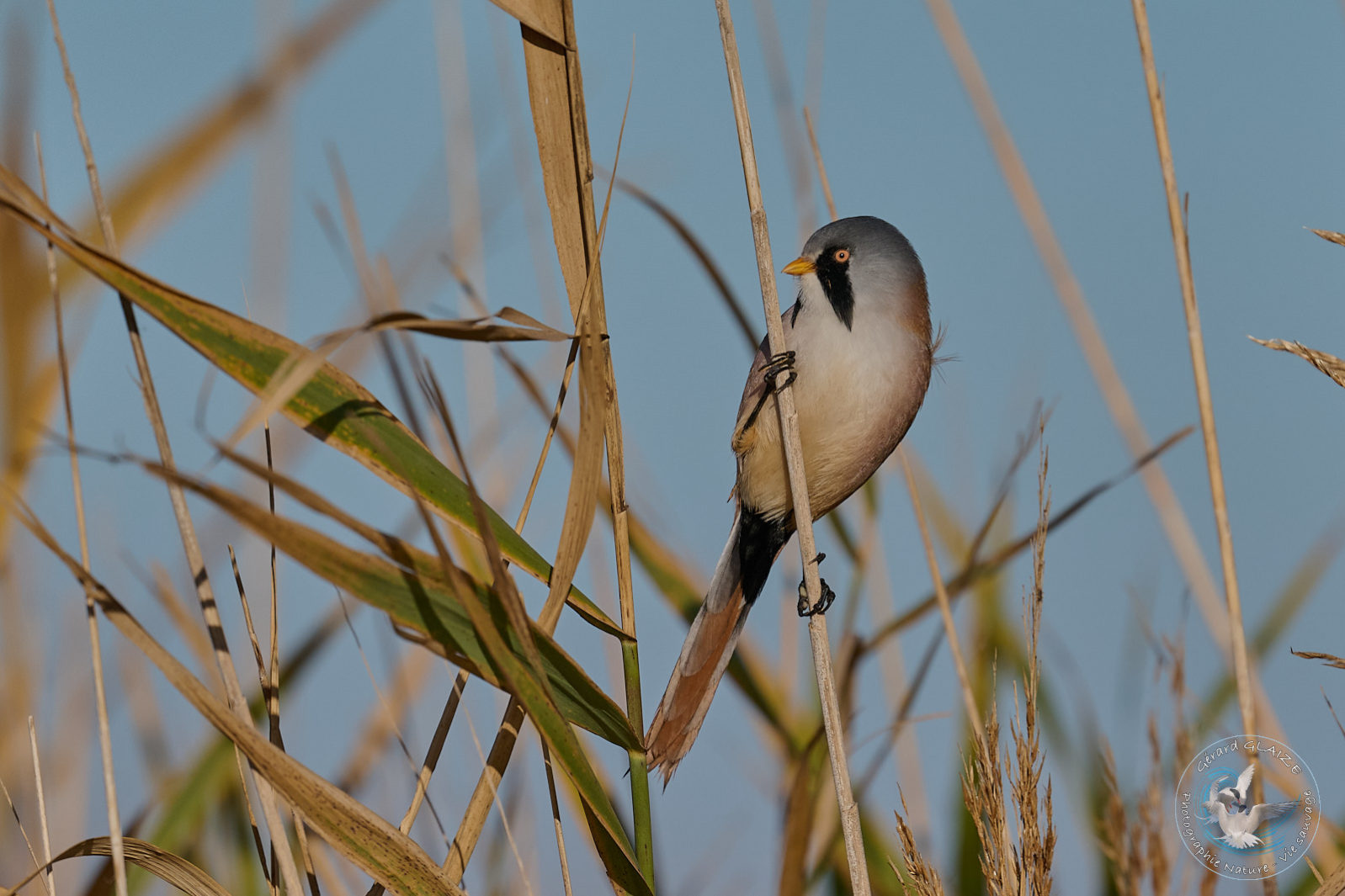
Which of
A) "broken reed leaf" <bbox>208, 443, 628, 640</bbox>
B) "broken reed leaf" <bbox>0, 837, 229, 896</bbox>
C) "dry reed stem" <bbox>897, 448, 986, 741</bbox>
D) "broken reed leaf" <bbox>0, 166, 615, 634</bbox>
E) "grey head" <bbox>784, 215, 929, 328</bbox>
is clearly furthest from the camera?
"grey head" <bbox>784, 215, 929, 328</bbox>

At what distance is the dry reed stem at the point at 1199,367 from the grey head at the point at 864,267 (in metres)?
0.69

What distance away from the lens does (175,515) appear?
3.39 feet

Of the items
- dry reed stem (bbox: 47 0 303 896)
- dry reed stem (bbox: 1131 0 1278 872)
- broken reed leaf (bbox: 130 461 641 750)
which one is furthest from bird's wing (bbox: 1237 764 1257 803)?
dry reed stem (bbox: 47 0 303 896)

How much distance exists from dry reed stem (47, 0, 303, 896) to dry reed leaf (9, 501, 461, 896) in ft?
0.13

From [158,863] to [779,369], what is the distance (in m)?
1.14

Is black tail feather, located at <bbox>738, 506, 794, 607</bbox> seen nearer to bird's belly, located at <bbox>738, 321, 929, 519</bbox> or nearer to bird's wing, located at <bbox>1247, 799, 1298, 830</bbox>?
bird's belly, located at <bbox>738, 321, 929, 519</bbox>

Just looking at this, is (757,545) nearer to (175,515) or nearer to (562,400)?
(562,400)

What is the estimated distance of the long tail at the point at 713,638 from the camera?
148 cm

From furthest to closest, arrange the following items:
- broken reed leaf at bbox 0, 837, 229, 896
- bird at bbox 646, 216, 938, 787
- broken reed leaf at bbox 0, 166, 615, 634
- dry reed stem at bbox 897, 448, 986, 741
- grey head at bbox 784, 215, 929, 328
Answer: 1. grey head at bbox 784, 215, 929, 328
2. bird at bbox 646, 216, 938, 787
3. dry reed stem at bbox 897, 448, 986, 741
4. broken reed leaf at bbox 0, 837, 229, 896
5. broken reed leaf at bbox 0, 166, 615, 634

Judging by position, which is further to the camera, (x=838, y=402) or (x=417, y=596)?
(x=838, y=402)

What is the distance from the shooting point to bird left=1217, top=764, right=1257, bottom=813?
1.58 m

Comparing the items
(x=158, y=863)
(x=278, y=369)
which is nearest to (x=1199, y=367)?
(x=278, y=369)

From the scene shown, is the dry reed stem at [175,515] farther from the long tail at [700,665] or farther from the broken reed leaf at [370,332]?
the long tail at [700,665]

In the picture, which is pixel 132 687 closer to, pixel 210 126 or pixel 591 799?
pixel 210 126
